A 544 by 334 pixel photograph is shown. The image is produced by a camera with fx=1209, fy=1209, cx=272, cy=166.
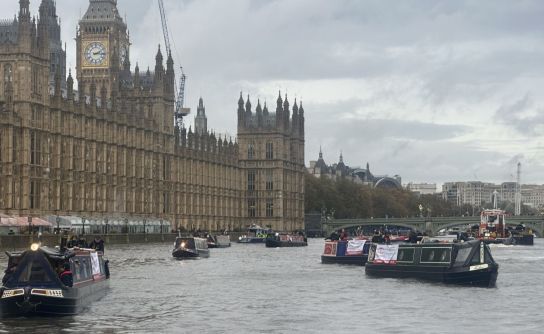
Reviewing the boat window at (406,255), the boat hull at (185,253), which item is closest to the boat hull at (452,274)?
the boat window at (406,255)

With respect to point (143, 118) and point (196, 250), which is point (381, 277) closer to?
point (196, 250)

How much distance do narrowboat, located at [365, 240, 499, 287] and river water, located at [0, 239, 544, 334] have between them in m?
1.15

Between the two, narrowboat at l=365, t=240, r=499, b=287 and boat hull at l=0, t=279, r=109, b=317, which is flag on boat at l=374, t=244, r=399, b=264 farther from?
boat hull at l=0, t=279, r=109, b=317

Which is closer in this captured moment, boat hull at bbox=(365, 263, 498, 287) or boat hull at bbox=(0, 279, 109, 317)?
boat hull at bbox=(0, 279, 109, 317)

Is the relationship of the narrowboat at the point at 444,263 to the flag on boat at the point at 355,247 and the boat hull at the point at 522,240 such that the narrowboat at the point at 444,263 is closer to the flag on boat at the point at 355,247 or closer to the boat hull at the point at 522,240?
the flag on boat at the point at 355,247

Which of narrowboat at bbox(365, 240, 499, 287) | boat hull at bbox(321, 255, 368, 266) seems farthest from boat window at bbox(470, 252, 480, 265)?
boat hull at bbox(321, 255, 368, 266)

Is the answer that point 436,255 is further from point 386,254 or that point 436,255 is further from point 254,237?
point 254,237

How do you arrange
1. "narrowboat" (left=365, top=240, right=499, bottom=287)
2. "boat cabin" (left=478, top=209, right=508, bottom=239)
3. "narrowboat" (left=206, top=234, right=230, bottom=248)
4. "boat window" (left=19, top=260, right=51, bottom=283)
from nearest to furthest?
"boat window" (left=19, top=260, right=51, bottom=283)
"narrowboat" (left=365, top=240, right=499, bottom=287)
"narrowboat" (left=206, top=234, right=230, bottom=248)
"boat cabin" (left=478, top=209, right=508, bottom=239)

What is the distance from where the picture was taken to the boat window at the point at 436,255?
220ft

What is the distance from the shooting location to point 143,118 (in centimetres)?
17000

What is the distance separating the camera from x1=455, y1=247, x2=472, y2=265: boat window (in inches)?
2576

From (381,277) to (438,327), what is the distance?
26.5 meters

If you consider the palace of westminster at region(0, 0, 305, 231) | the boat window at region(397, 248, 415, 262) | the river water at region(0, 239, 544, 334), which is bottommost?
the river water at region(0, 239, 544, 334)

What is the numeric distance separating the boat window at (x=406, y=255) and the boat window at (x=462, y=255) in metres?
4.14
